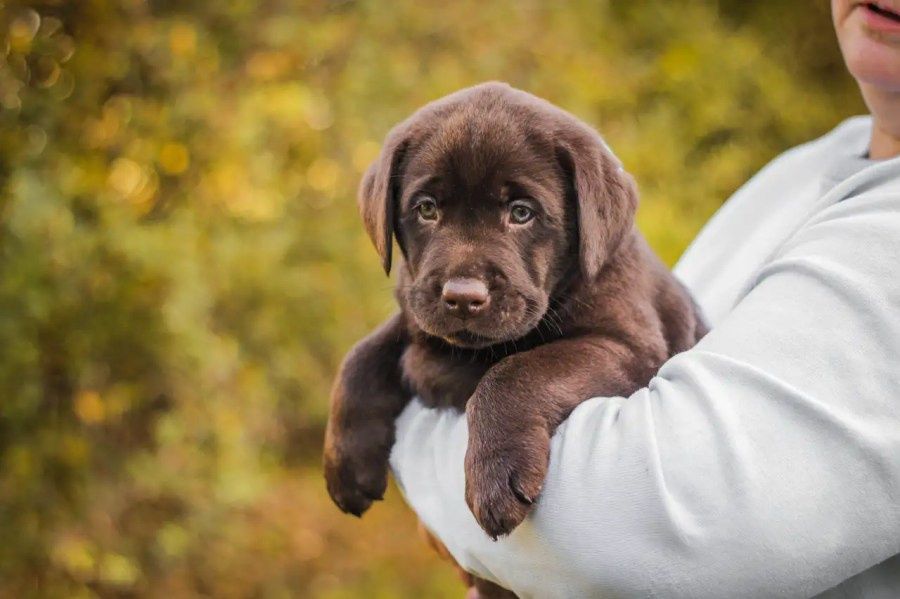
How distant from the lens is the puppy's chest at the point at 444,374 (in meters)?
2.17

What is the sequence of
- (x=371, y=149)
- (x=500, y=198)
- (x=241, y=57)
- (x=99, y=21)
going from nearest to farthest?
(x=500, y=198) < (x=99, y=21) < (x=241, y=57) < (x=371, y=149)

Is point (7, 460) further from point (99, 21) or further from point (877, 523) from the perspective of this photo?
point (877, 523)

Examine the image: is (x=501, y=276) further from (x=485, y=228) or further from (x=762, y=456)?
(x=762, y=456)

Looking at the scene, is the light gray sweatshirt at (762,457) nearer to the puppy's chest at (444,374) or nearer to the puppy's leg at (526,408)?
the puppy's leg at (526,408)

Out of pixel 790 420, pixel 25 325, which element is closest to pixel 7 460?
pixel 25 325

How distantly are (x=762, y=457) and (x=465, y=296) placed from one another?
716 mm

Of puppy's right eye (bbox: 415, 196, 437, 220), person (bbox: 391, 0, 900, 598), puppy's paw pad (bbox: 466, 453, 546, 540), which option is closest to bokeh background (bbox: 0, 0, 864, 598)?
puppy's right eye (bbox: 415, 196, 437, 220)

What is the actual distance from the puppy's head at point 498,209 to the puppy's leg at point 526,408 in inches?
6.1

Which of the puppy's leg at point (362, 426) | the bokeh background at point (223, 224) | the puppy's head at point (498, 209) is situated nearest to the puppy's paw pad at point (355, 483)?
the puppy's leg at point (362, 426)

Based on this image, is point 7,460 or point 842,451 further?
point 7,460

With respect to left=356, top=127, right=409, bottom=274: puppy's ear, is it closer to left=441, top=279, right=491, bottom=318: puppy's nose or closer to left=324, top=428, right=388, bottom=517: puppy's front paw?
left=441, top=279, right=491, bottom=318: puppy's nose

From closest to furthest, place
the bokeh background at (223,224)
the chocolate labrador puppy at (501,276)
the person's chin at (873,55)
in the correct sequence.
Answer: the person's chin at (873,55)
the chocolate labrador puppy at (501,276)
the bokeh background at (223,224)

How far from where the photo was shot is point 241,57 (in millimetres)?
4809

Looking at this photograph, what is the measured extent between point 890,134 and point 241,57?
3357 millimetres
